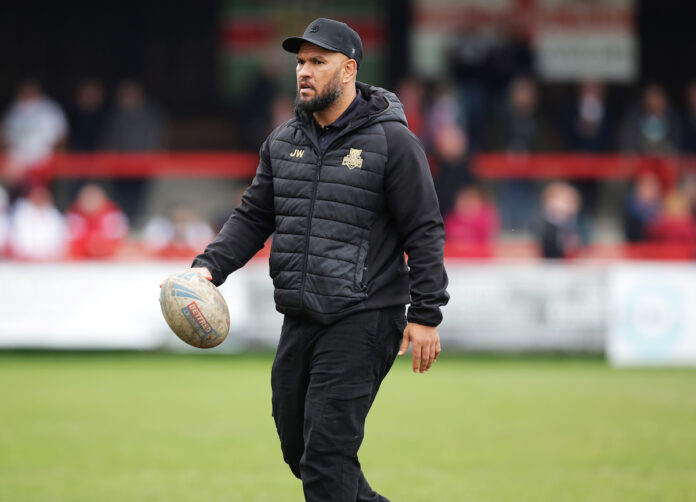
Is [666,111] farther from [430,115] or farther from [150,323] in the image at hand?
[150,323]

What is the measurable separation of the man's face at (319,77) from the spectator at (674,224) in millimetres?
8988

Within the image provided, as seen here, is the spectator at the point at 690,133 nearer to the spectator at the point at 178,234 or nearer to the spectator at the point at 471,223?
the spectator at the point at 471,223

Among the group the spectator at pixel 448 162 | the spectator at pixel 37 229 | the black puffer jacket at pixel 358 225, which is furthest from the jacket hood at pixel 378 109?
the spectator at pixel 37 229

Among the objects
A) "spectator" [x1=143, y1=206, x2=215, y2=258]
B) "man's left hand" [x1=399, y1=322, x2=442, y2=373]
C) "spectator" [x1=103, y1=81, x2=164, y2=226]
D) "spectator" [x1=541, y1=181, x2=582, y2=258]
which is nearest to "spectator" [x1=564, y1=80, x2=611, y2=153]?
"spectator" [x1=541, y1=181, x2=582, y2=258]

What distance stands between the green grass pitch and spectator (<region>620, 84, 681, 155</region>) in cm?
440

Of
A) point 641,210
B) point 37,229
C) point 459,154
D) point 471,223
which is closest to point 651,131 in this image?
point 641,210

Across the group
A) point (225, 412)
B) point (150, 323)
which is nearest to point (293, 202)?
point (225, 412)

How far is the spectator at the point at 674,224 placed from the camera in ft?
42.9

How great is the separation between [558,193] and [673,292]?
5.83 ft

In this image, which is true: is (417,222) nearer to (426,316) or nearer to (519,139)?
(426,316)

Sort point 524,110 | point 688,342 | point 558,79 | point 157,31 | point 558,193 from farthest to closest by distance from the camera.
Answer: point 157,31 → point 558,79 → point 524,110 → point 558,193 → point 688,342

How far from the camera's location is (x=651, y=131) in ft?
51.7

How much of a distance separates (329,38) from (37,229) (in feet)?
30.0

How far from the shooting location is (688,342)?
40.1ft
